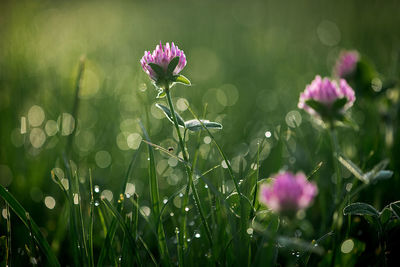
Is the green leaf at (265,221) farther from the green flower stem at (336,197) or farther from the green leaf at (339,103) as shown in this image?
the green leaf at (339,103)

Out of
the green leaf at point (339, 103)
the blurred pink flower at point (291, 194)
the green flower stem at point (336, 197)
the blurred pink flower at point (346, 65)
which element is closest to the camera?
the blurred pink flower at point (291, 194)

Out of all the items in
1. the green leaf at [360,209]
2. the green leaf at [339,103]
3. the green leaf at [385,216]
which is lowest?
the green leaf at [385,216]

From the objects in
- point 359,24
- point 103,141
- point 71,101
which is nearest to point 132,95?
point 71,101

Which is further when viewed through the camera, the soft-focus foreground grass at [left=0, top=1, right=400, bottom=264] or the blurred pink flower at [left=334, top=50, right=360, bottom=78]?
the blurred pink flower at [left=334, top=50, right=360, bottom=78]

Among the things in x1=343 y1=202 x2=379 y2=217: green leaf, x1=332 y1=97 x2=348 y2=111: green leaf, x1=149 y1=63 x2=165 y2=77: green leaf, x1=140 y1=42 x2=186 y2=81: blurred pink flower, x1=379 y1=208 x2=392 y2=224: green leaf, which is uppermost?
x1=140 y1=42 x2=186 y2=81: blurred pink flower

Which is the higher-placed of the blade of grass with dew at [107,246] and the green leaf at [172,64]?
the green leaf at [172,64]

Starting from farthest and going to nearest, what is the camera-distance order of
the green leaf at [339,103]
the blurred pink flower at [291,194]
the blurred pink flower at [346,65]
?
1. the blurred pink flower at [346,65]
2. the green leaf at [339,103]
3. the blurred pink flower at [291,194]

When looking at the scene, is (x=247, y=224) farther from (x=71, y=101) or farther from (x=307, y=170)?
(x=71, y=101)

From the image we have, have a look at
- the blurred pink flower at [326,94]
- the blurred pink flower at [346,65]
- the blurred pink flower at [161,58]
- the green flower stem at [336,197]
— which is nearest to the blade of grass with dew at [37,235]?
the blurred pink flower at [161,58]

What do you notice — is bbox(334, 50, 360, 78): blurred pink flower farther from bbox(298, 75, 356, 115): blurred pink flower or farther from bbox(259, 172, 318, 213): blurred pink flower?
bbox(259, 172, 318, 213): blurred pink flower

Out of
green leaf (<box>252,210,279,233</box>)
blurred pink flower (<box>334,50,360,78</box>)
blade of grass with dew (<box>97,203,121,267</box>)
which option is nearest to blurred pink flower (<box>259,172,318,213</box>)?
green leaf (<box>252,210,279,233</box>)
